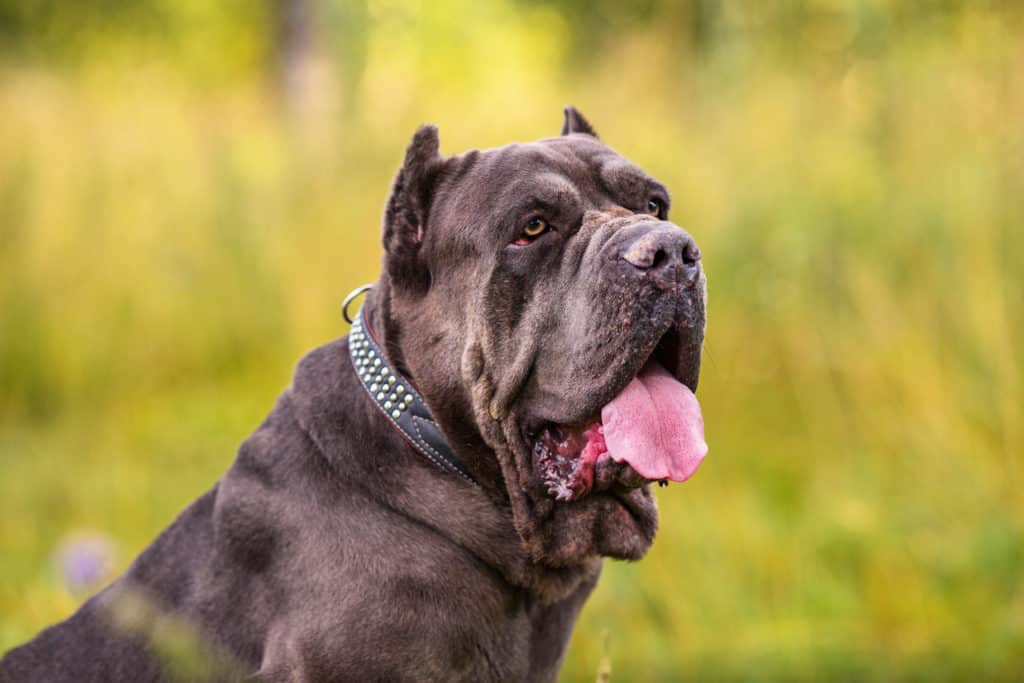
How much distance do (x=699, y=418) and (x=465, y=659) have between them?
2.41 ft

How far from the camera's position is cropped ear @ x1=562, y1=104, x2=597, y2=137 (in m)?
3.61

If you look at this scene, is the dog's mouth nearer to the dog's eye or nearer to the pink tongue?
the pink tongue

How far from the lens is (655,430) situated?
2.78 metres

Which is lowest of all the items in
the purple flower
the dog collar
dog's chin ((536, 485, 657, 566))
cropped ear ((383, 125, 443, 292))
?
the purple flower

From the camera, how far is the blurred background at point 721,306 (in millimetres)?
4938

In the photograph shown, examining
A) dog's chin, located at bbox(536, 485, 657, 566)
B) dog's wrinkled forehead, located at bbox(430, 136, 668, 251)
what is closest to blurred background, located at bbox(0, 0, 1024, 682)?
dog's chin, located at bbox(536, 485, 657, 566)

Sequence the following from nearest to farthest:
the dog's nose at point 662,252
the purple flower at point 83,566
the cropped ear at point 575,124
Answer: the dog's nose at point 662,252 < the cropped ear at point 575,124 < the purple flower at point 83,566

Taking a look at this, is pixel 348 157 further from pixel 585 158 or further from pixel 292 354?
pixel 585 158

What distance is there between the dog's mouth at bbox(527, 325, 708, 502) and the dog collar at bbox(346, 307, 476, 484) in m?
0.20

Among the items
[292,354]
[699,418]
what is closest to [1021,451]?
[699,418]

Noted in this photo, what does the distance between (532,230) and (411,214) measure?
0.33 meters

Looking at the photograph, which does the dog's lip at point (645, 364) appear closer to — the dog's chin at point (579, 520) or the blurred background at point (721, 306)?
the dog's chin at point (579, 520)

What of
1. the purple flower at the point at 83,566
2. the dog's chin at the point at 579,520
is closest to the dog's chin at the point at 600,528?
the dog's chin at the point at 579,520

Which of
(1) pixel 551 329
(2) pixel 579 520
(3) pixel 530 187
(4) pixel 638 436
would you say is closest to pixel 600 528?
(2) pixel 579 520
